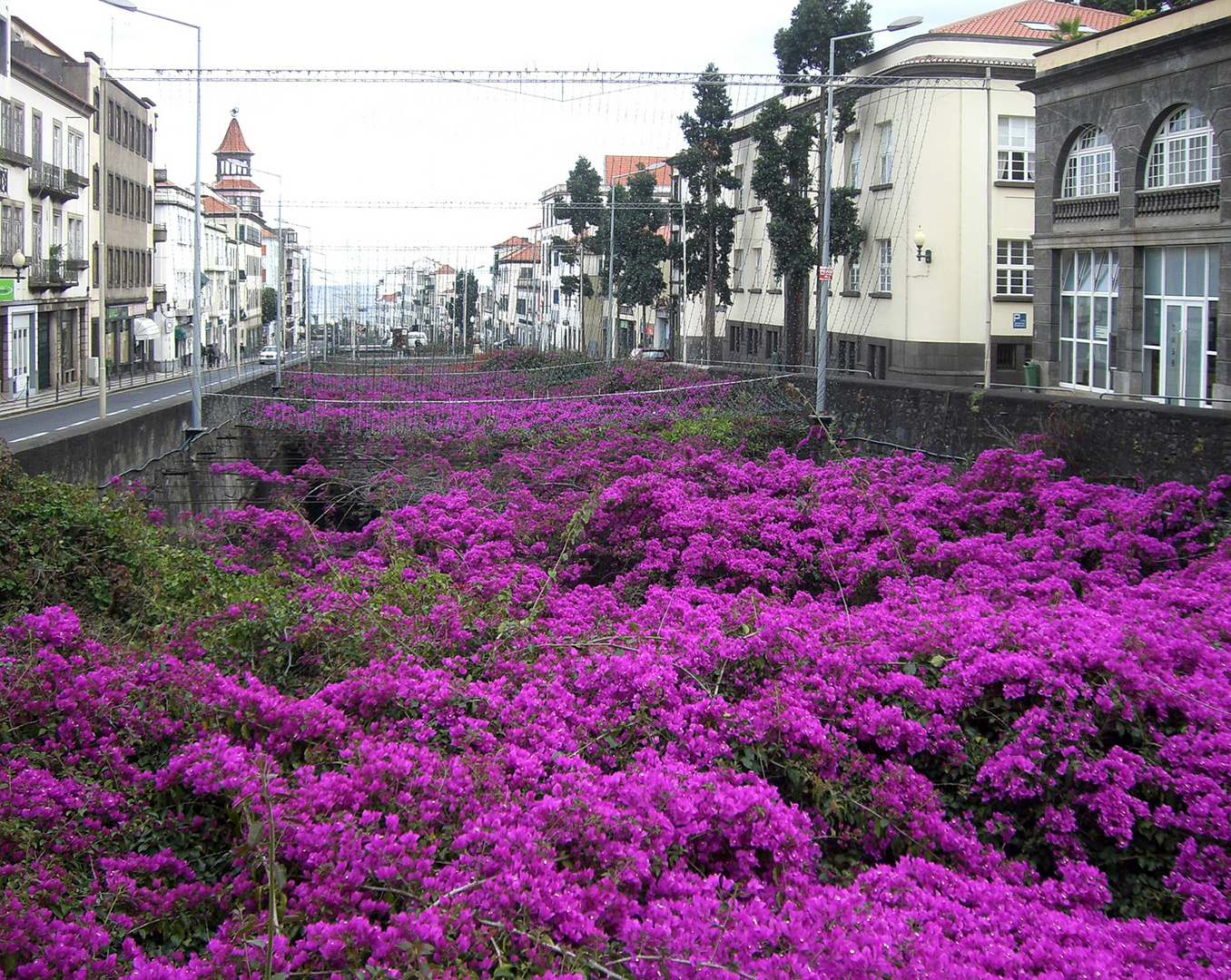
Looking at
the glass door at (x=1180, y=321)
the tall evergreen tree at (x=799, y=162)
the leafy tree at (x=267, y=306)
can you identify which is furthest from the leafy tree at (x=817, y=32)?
the leafy tree at (x=267, y=306)

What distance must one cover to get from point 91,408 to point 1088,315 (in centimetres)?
2561

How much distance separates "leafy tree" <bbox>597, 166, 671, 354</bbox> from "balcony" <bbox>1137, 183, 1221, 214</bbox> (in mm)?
30953

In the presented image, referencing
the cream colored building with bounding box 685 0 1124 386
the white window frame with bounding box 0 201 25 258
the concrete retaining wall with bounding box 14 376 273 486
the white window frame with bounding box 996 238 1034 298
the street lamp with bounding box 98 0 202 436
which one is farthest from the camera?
the white window frame with bounding box 0 201 25 258

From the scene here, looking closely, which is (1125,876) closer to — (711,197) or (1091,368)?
(1091,368)

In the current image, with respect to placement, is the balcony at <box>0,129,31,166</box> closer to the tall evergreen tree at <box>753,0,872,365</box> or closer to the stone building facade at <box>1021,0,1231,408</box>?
the tall evergreen tree at <box>753,0,872,365</box>

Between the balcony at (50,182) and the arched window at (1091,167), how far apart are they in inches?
1325

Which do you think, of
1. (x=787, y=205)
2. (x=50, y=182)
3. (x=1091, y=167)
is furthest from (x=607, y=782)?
(x=50, y=182)

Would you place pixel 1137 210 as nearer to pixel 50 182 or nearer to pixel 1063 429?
pixel 1063 429

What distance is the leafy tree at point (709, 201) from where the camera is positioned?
45.0 m

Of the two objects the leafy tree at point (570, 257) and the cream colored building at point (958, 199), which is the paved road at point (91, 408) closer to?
the cream colored building at point (958, 199)

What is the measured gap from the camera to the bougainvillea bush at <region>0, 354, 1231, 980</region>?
3531mm

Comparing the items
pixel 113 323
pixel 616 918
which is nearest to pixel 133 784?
pixel 616 918

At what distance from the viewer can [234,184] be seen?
106 meters

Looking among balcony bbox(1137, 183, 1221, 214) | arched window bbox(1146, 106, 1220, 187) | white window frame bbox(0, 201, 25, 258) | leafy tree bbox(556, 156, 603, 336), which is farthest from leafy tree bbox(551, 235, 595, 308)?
arched window bbox(1146, 106, 1220, 187)
